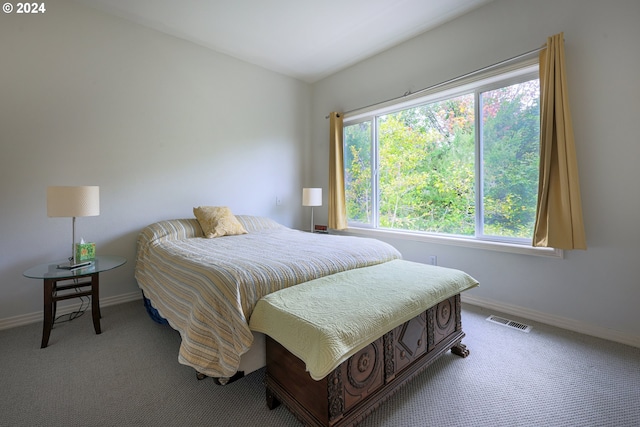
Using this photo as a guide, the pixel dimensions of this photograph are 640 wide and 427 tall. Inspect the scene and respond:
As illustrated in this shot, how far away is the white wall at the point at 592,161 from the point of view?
77.9 inches

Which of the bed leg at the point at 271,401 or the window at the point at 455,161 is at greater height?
the window at the point at 455,161

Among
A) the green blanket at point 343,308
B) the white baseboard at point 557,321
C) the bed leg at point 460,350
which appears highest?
the green blanket at point 343,308

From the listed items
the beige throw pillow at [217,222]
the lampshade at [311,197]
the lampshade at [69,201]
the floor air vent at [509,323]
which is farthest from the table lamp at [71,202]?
the floor air vent at [509,323]

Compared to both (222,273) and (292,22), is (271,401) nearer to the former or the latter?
(222,273)

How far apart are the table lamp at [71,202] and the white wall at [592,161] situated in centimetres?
343

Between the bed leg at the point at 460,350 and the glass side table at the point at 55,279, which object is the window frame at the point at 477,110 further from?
the glass side table at the point at 55,279

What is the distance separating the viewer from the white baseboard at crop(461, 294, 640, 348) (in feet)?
6.58

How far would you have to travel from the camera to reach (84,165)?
8.70ft

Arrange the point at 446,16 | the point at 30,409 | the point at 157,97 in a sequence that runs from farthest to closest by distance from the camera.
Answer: the point at 157,97
the point at 446,16
the point at 30,409

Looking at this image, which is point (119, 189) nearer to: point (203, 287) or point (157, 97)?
point (157, 97)

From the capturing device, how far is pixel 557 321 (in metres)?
2.27

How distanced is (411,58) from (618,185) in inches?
88.3

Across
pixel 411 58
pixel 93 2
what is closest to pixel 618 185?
pixel 411 58

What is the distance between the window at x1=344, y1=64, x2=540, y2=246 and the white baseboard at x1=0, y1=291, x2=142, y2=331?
2841 mm
